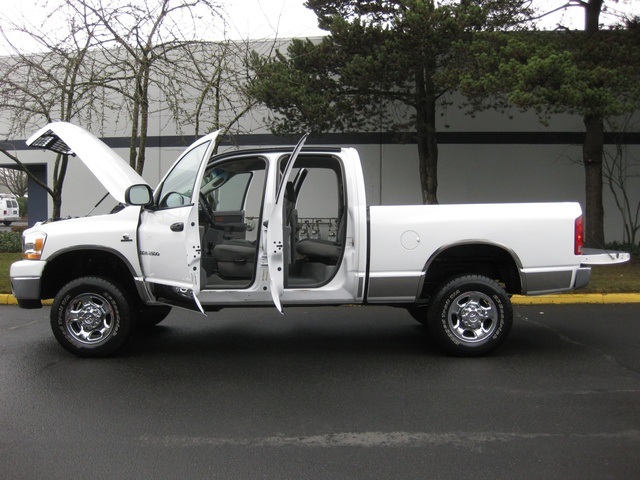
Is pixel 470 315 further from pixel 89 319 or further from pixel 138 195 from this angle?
pixel 89 319

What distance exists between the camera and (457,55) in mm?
11672

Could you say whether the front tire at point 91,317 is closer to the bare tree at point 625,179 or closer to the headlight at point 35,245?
the headlight at point 35,245

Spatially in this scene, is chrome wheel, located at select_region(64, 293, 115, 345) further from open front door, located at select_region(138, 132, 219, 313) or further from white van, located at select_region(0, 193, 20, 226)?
white van, located at select_region(0, 193, 20, 226)

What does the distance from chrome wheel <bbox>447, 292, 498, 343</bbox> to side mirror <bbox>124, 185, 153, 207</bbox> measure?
3123 millimetres

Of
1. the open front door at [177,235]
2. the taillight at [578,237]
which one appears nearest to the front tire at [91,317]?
the open front door at [177,235]

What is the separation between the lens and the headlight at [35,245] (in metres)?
5.84

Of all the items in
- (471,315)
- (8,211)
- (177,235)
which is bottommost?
(471,315)

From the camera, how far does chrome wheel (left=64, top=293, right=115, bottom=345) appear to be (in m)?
5.82

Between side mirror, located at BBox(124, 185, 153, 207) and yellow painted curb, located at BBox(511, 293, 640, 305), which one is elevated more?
side mirror, located at BBox(124, 185, 153, 207)

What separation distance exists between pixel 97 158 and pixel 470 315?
4.00 meters

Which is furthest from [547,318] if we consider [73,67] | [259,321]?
[73,67]

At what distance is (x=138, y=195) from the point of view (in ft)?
18.1

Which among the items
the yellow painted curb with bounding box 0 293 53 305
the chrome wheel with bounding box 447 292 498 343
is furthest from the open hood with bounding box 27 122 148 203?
the yellow painted curb with bounding box 0 293 53 305

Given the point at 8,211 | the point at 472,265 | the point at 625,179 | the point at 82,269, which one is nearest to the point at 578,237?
the point at 472,265
